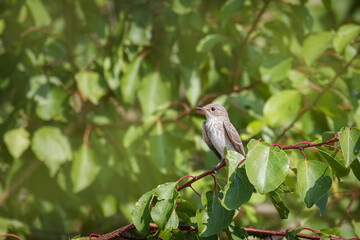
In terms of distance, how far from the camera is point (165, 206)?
1.57 metres

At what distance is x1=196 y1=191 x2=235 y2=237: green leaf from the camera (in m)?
1.54

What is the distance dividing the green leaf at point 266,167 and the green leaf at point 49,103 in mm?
2278

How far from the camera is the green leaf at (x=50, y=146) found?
10.7 feet

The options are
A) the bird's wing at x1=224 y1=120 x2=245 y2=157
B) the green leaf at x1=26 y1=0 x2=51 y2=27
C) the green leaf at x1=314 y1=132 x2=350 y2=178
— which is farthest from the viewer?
the green leaf at x1=26 y1=0 x2=51 y2=27

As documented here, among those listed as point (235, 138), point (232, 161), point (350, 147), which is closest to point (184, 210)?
point (232, 161)

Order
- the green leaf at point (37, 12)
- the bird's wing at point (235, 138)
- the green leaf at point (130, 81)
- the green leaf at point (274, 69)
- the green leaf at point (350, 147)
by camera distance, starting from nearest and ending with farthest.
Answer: the green leaf at point (350, 147) < the bird's wing at point (235, 138) < the green leaf at point (274, 69) < the green leaf at point (130, 81) < the green leaf at point (37, 12)

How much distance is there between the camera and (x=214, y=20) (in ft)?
12.5

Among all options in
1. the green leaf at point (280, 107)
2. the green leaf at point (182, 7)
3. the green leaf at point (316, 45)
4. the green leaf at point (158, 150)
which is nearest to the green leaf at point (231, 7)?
the green leaf at point (182, 7)

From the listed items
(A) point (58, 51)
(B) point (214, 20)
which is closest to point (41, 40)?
(A) point (58, 51)

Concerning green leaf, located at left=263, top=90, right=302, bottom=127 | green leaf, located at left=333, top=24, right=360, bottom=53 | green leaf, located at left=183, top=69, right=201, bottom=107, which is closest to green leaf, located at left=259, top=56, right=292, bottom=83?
green leaf, located at left=263, top=90, right=302, bottom=127

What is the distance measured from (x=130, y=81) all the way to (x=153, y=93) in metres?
0.21

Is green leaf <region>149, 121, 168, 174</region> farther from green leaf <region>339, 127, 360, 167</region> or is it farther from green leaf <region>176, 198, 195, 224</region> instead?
green leaf <region>339, 127, 360, 167</region>

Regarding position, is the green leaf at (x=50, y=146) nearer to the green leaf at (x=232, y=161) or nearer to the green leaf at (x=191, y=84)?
the green leaf at (x=191, y=84)

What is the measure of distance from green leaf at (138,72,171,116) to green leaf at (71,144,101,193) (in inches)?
22.0
